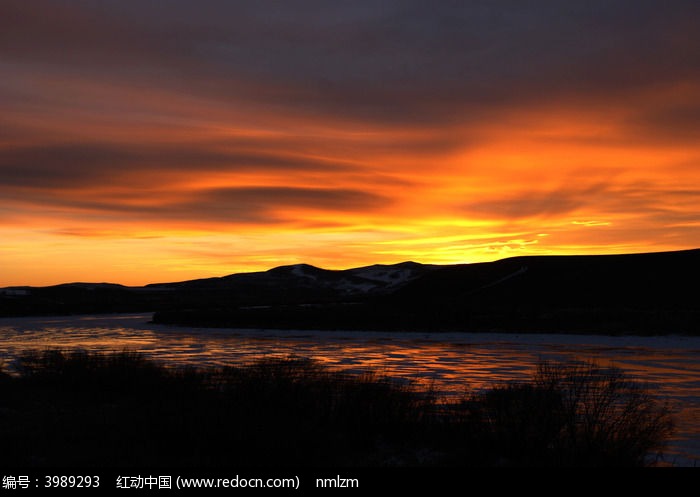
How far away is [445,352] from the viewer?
40.5m

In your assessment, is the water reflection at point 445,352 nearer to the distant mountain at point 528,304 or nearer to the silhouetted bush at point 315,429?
the silhouetted bush at point 315,429

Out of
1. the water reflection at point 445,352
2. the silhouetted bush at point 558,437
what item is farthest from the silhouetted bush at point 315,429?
the water reflection at point 445,352

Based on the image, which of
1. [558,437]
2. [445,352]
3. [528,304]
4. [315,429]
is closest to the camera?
[558,437]

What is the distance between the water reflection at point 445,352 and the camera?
24.3 m

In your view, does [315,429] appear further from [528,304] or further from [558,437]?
[528,304]

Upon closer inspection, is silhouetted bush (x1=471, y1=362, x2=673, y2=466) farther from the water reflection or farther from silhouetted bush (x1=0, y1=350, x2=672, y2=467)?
the water reflection

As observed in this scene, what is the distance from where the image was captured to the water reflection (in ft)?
79.7

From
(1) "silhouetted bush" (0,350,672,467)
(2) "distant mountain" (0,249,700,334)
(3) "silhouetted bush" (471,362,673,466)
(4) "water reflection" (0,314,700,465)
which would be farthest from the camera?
(2) "distant mountain" (0,249,700,334)

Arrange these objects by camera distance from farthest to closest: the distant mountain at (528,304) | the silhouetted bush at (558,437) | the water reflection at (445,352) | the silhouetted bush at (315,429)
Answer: the distant mountain at (528,304) < the water reflection at (445,352) < the silhouetted bush at (315,429) < the silhouetted bush at (558,437)

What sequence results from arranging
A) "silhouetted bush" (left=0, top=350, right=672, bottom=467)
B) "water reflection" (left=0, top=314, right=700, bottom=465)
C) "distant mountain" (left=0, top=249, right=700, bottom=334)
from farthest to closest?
"distant mountain" (left=0, top=249, right=700, bottom=334) → "water reflection" (left=0, top=314, right=700, bottom=465) → "silhouetted bush" (left=0, top=350, right=672, bottom=467)

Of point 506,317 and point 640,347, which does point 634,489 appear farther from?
point 506,317

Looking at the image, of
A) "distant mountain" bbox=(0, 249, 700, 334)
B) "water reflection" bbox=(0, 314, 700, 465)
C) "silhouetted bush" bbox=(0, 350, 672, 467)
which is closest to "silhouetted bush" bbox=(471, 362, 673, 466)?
"silhouetted bush" bbox=(0, 350, 672, 467)

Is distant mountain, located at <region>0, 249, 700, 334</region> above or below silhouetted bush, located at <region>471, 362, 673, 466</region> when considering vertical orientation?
above

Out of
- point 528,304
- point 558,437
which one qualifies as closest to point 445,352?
point 558,437
